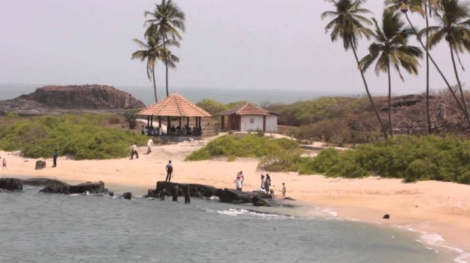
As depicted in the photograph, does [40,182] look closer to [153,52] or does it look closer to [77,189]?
[77,189]

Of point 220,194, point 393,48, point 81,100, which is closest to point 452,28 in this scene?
point 393,48

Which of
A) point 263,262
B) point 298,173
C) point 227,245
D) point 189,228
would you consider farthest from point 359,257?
point 298,173

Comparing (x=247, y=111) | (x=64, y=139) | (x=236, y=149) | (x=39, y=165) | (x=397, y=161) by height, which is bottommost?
(x=39, y=165)

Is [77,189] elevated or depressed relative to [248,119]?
depressed

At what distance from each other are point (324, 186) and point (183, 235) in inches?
412

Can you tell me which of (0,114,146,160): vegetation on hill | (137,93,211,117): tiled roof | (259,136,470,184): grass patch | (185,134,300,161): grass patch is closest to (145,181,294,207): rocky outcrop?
(259,136,470,184): grass patch

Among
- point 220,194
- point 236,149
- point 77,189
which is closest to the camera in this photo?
point 220,194

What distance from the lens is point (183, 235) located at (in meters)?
24.8

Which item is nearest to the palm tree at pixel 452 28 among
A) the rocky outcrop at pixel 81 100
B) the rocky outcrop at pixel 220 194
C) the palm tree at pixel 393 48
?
the palm tree at pixel 393 48

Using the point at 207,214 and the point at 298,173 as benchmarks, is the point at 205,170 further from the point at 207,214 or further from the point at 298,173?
the point at 207,214

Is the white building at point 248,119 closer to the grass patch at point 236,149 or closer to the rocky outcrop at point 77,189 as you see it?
the grass patch at point 236,149

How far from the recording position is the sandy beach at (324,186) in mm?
25719

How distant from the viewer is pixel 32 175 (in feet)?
126

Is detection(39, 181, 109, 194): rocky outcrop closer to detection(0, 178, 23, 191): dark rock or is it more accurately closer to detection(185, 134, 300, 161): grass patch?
detection(0, 178, 23, 191): dark rock
